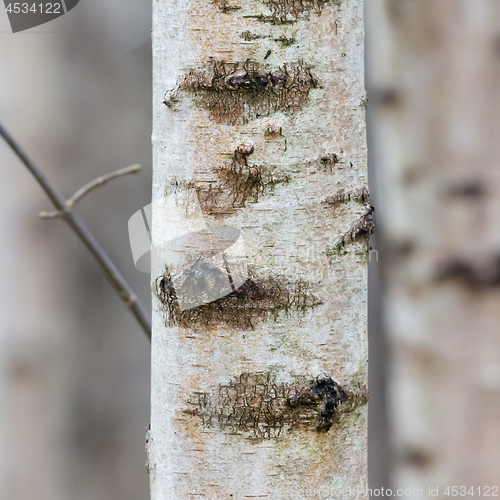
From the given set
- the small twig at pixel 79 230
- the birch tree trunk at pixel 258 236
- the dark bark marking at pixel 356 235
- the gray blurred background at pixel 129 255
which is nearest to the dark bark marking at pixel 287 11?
the birch tree trunk at pixel 258 236

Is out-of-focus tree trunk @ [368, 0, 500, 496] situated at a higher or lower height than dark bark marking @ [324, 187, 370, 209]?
lower

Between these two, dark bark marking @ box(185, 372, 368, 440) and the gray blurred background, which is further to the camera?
the gray blurred background

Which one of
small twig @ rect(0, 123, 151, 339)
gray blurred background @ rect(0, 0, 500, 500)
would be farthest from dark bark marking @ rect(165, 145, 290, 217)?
gray blurred background @ rect(0, 0, 500, 500)

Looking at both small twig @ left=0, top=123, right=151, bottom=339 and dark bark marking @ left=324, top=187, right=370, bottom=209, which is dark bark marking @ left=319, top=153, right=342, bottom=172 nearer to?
dark bark marking @ left=324, top=187, right=370, bottom=209

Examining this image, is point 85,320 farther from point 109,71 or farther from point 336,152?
point 336,152

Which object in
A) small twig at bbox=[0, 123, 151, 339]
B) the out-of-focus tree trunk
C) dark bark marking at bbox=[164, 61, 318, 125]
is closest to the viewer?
dark bark marking at bbox=[164, 61, 318, 125]

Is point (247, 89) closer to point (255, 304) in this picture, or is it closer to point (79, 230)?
point (255, 304)

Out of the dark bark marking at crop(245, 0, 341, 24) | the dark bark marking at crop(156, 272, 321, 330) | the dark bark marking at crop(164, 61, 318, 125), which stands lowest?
the dark bark marking at crop(156, 272, 321, 330)
